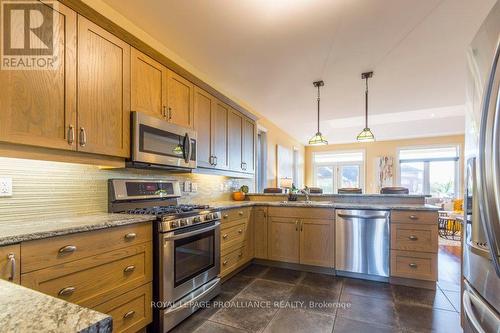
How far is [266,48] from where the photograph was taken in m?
2.72

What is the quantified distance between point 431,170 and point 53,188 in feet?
29.4

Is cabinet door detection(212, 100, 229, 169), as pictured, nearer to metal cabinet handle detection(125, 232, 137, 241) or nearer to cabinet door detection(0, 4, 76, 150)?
metal cabinet handle detection(125, 232, 137, 241)

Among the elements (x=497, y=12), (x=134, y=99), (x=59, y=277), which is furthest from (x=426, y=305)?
(x=134, y=99)

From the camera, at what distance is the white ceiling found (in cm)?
212

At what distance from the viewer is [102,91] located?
183 centimetres

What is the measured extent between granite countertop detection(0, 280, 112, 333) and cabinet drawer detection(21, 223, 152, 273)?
872 millimetres

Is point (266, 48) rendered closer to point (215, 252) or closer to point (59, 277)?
point (215, 252)

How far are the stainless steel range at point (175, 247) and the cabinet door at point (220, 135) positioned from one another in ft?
2.46

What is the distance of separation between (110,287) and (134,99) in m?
1.42

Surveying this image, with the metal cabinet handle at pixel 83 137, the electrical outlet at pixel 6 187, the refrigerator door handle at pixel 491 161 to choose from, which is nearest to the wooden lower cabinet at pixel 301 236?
the refrigerator door handle at pixel 491 161

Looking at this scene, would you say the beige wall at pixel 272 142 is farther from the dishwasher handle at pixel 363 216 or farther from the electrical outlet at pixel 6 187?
the electrical outlet at pixel 6 187

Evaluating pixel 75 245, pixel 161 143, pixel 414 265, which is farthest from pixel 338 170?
pixel 75 245

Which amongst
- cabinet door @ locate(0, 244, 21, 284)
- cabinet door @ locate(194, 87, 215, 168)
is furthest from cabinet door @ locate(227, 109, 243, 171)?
cabinet door @ locate(0, 244, 21, 284)

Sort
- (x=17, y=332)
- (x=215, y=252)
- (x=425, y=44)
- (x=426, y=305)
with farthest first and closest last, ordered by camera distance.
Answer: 1. (x=425, y=44)
2. (x=215, y=252)
3. (x=426, y=305)
4. (x=17, y=332)
